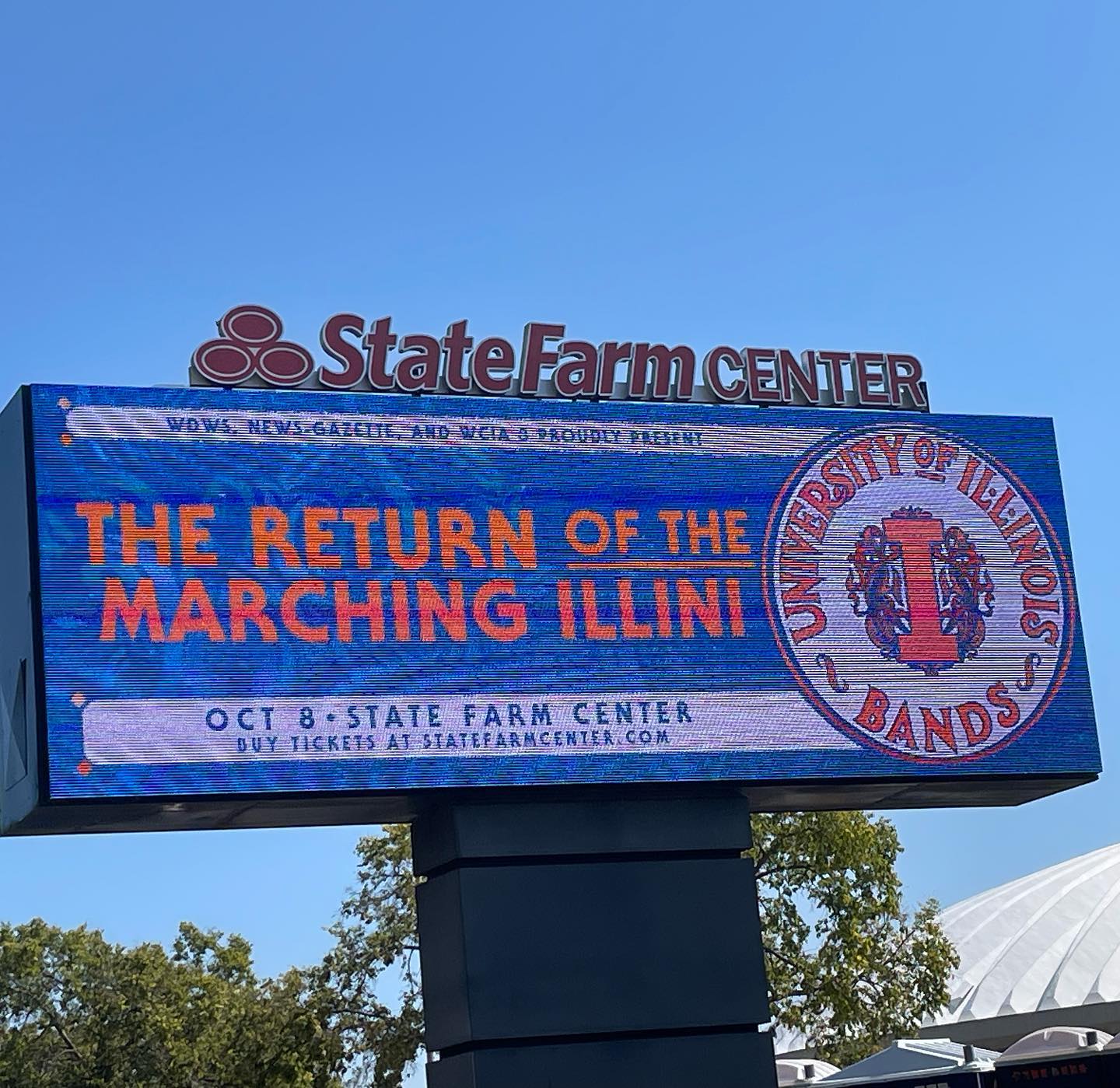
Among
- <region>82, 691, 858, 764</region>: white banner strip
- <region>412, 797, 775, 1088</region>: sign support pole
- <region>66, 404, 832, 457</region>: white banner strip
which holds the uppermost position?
<region>66, 404, 832, 457</region>: white banner strip

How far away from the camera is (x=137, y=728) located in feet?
64.5

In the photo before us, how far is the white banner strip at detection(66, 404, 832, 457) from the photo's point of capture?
2073 cm

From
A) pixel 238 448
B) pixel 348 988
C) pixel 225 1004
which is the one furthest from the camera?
pixel 225 1004

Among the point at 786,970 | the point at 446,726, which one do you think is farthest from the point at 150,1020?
the point at 446,726

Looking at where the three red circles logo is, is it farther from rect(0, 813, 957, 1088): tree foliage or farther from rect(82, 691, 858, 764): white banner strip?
rect(0, 813, 957, 1088): tree foliage

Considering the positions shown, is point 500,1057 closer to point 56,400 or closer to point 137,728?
point 137,728

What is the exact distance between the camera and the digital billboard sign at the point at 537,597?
2006 cm

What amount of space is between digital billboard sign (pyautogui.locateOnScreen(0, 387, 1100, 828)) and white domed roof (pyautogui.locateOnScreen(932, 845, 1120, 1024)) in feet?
80.8

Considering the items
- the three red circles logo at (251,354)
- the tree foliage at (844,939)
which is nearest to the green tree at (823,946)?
the tree foliage at (844,939)

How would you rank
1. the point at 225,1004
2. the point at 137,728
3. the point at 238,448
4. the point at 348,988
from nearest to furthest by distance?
the point at 137,728, the point at 238,448, the point at 348,988, the point at 225,1004

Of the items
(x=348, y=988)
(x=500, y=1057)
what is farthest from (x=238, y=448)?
(x=348, y=988)

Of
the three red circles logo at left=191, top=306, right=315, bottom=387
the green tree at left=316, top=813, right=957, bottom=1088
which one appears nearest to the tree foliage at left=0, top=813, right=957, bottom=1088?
the green tree at left=316, top=813, right=957, bottom=1088

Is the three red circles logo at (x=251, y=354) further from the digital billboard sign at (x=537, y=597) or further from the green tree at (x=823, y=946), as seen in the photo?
the green tree at (x=823, y=946)

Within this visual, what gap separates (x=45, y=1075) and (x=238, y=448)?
27.6 m
